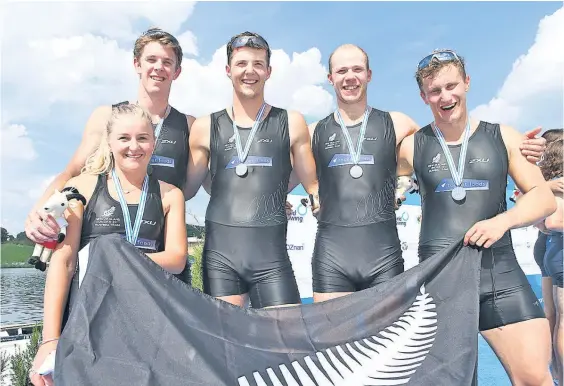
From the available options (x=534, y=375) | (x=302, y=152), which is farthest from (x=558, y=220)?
(x=302, y=152)

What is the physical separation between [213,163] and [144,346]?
73.9 inches

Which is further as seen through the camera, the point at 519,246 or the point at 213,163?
the point at 519,246

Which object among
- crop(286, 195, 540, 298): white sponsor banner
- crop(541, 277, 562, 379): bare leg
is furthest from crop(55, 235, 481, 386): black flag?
crop(286, 195, 540, 298): white sponsor banner

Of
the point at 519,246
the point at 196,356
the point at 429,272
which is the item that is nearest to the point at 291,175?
the point at 429,272

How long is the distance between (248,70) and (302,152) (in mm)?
890

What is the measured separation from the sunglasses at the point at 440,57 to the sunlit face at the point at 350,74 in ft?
1.78

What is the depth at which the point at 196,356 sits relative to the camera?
9.54 feet

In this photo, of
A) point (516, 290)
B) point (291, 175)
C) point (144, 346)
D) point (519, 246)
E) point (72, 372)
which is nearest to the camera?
point (72, 372)

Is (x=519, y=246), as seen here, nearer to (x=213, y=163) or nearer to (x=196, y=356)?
(x=213, y=163)

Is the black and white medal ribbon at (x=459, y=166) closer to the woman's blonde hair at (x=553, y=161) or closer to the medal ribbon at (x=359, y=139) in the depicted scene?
the medal ribbon at (x=359, y=139)

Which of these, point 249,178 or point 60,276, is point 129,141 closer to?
point 60,276

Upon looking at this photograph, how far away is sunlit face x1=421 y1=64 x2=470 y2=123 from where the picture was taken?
12.5 ft

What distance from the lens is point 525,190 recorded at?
372cm

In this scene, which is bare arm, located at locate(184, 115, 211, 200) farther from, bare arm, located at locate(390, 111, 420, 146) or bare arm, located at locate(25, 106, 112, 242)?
bare arm, located at locate(390, 111, 420, 146)
